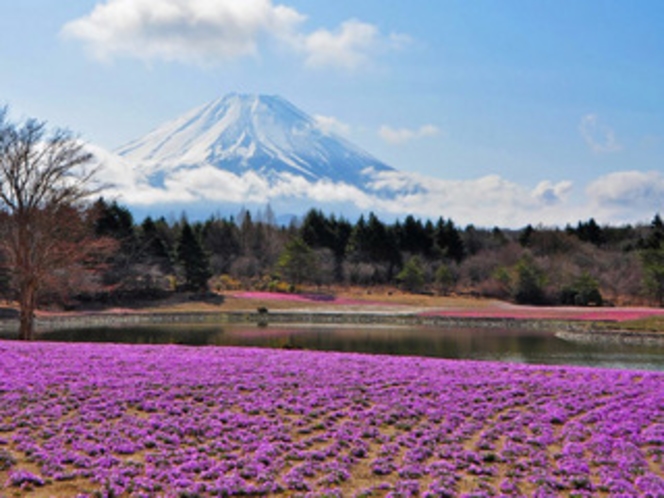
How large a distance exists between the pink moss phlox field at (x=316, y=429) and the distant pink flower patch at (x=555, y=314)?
126 feet

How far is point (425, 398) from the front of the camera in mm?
18109

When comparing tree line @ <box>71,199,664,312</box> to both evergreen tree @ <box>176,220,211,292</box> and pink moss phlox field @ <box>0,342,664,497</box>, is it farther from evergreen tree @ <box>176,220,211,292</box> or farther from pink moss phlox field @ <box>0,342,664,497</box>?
pink moss phlox field @ <box>0,342,664,497</box>

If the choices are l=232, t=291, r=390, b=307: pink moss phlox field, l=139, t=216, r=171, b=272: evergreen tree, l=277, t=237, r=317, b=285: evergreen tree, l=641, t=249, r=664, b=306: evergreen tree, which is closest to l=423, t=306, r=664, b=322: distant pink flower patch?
l=641, t=249, r=664, b=306: evergreen tree

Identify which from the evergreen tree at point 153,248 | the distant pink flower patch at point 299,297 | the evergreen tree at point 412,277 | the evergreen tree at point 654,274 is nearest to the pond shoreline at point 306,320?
the distant pink flower patch at point 299,297

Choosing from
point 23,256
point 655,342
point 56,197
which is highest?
point 56,197

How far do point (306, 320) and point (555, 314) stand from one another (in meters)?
24.3

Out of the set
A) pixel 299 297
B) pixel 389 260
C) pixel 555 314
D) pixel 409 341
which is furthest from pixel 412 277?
pixel 409 341

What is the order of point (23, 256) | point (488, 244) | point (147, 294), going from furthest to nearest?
point (488, 244), point (147, 294), point (23, 256)

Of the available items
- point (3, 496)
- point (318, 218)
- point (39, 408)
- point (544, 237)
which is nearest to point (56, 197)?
point (39, 408)

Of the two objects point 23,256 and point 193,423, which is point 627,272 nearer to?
point 23,256

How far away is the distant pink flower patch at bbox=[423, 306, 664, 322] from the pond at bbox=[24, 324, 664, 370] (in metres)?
8.01

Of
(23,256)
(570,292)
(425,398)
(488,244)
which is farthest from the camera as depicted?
(488,244)

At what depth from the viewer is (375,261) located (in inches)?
4033

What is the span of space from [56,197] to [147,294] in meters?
43.8
